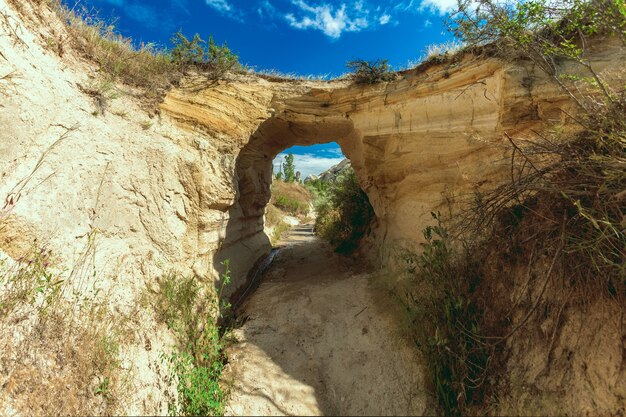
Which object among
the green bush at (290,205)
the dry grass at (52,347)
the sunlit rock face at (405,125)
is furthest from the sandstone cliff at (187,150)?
the green bush at (290,205)

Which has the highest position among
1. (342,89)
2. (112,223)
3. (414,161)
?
(342,89)

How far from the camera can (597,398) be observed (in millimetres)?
2475

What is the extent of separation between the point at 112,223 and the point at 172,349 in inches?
67.2

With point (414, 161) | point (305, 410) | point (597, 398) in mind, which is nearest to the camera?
point (597, 398)

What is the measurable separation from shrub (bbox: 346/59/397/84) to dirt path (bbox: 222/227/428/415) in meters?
3.80

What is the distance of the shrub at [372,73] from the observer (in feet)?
18.4

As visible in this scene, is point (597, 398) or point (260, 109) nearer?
point (597, 398)

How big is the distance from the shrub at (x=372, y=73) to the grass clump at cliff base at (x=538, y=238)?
1.93 meters

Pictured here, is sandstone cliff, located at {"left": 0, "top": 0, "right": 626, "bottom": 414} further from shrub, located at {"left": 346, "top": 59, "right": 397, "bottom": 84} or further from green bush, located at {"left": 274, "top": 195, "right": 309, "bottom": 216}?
green bush, located at {"left": 274, "top": 195, "right": 309, "bottom": 216}

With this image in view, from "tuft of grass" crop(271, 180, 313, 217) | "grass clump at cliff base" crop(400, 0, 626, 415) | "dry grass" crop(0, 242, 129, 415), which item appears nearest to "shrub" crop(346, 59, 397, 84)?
"grass clump at cliff base" crop(400, 0, 626, 415)

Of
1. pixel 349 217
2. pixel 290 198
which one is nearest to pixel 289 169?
pixel 290 198

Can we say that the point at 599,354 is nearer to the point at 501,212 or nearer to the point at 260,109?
the point at 501,212

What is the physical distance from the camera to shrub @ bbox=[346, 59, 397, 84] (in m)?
5.59

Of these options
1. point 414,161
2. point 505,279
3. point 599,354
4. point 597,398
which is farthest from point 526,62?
point 597,398
